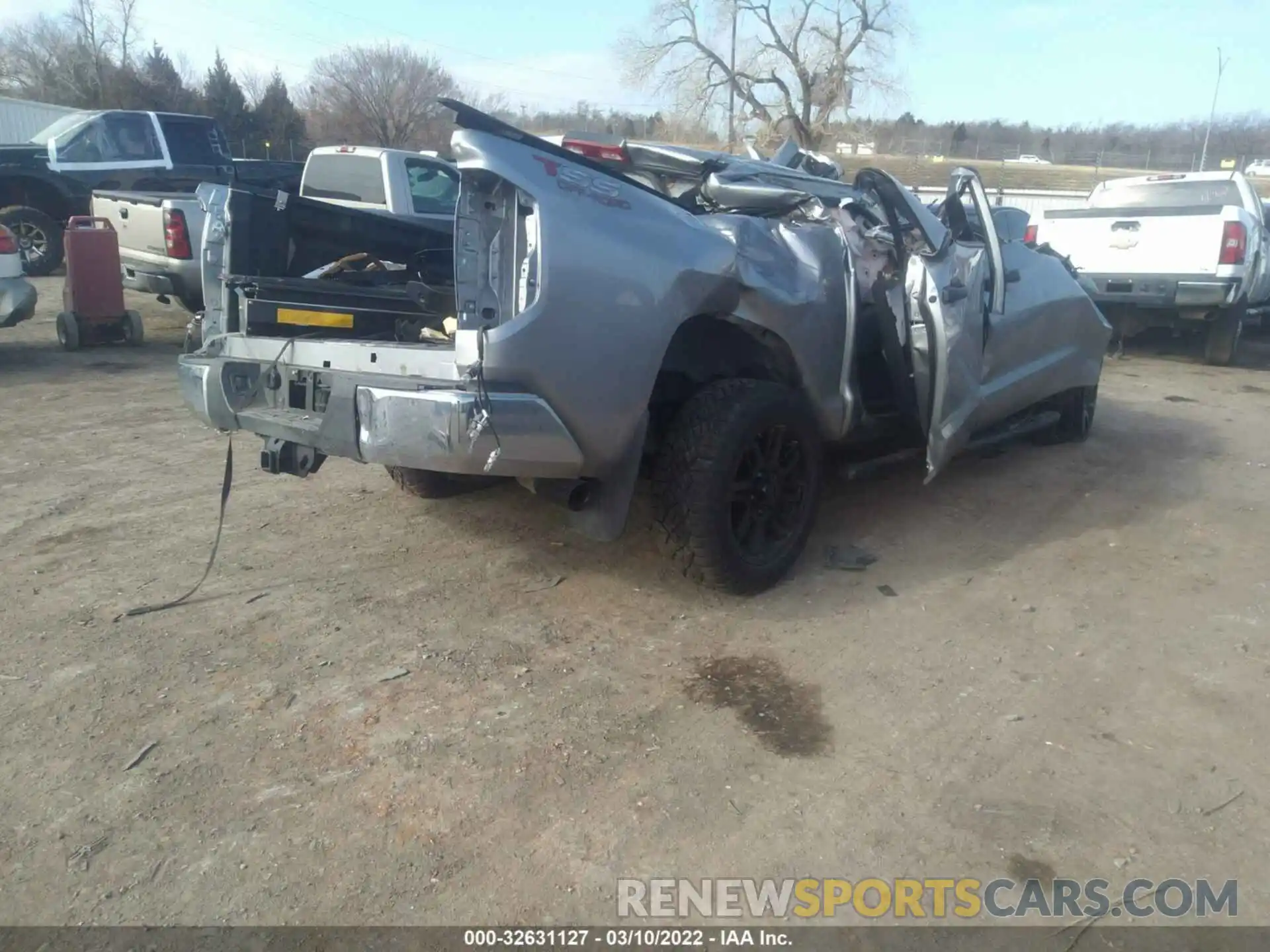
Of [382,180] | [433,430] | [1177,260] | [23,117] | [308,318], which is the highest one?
[23,117]

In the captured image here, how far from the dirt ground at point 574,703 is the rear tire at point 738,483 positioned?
0.69 ft

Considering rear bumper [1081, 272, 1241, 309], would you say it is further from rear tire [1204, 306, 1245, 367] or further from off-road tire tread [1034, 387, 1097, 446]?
off-road tire tread [1034, 387, 1097, 446]

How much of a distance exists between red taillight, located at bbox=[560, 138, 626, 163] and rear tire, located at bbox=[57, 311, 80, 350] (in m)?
7.05

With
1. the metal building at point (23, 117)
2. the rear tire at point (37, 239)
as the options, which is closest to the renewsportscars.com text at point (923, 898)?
the rear tire at point (37, 239)

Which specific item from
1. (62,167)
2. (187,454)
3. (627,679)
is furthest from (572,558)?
(62,167)

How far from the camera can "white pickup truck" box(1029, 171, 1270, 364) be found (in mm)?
9367

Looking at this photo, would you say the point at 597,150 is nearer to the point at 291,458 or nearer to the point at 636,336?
the point at 636,336

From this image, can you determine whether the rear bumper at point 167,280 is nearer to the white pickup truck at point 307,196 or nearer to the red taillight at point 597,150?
the white pickup truck at point 307,196

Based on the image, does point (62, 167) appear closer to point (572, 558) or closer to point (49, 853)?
point (572, 558)

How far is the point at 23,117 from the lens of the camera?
32.5 meters

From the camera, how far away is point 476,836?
8.68 ft

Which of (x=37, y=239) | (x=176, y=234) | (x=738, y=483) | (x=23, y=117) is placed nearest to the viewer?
(x=738, y=483)

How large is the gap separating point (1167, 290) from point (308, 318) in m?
8.59

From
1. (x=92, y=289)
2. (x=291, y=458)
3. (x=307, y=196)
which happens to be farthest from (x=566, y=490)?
(x=92, y=289)
